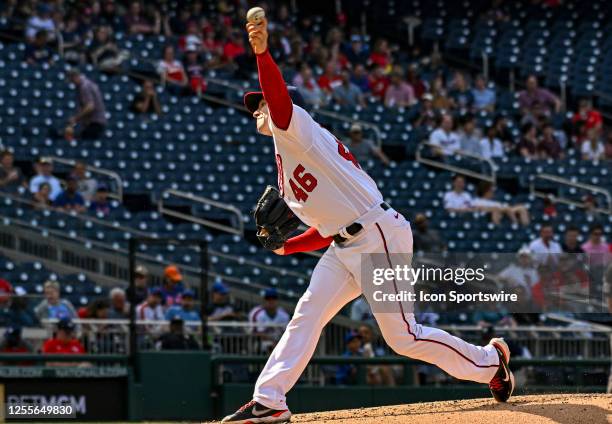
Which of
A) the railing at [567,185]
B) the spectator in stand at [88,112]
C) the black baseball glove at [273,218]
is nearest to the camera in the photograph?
the black baseball glove at [273,218]

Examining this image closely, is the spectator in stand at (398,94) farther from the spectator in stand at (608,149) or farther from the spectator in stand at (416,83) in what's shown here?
the spectator in stand at (608,149)

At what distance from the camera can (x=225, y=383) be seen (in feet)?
39.9

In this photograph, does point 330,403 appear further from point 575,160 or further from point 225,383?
point 575,160

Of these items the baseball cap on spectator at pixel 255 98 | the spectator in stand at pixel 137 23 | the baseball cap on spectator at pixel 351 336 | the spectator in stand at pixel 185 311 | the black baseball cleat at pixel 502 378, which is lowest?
the black baseball cleat at pixel 502 378

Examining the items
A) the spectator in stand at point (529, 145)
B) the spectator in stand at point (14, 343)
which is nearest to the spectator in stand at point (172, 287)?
the spectator in stand at point (14, 343)

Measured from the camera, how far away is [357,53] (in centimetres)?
2002

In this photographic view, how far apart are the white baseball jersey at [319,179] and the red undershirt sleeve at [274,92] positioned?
2.4 inches

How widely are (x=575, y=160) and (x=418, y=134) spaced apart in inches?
85.5

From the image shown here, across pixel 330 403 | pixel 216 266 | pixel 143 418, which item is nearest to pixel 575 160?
pixel 216 266

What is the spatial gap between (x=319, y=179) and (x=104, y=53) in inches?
444

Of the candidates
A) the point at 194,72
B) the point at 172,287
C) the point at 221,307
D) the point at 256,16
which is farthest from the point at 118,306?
the point at 256,16

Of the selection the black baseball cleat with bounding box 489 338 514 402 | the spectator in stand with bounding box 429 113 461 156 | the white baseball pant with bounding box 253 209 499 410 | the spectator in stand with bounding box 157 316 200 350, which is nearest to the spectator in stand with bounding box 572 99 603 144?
the spectator in stand with bounding box 429 113 461 156

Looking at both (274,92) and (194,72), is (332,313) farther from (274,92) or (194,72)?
(194,72)

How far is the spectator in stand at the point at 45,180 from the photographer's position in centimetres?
1475
